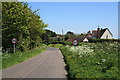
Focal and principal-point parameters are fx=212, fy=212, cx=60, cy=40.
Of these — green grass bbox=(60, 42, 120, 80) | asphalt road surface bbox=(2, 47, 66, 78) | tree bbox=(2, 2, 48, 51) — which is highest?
tree bbox=(2, 2, 48, 51)

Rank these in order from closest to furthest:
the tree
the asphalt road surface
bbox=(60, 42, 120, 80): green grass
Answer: bbox=(60, 42, 120, 80): green grass < the asphalt road surface < the tree

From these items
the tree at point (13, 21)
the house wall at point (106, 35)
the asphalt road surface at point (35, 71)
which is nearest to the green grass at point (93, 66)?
the asphalt road surface at point (35, 71)

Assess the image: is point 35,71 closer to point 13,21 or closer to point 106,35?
point 13,21

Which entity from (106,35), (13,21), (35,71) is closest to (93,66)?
(35,71)

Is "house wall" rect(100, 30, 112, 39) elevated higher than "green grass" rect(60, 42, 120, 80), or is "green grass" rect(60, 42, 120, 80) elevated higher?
"house wall" rect(100, 30, 112, 39)

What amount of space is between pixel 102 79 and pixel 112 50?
11046 mm

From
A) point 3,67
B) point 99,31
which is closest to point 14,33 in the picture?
point 3,67

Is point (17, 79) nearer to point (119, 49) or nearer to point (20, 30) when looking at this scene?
point (119, 49)

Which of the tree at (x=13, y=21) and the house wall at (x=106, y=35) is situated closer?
the tree at (x=13, y=21)

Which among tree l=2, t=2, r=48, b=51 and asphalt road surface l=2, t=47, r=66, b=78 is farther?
tree l=2, t=2, r=48, b=51

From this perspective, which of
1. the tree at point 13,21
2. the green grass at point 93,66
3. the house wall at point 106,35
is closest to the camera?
the green grass at point 93,66

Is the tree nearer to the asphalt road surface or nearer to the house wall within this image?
the asphalt road surface

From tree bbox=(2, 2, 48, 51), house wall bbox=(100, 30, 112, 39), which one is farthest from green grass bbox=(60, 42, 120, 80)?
house wall bbox=(100, 30, 112, 39)

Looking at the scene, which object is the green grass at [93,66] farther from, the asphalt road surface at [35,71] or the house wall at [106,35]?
the house wall at [106,35]
